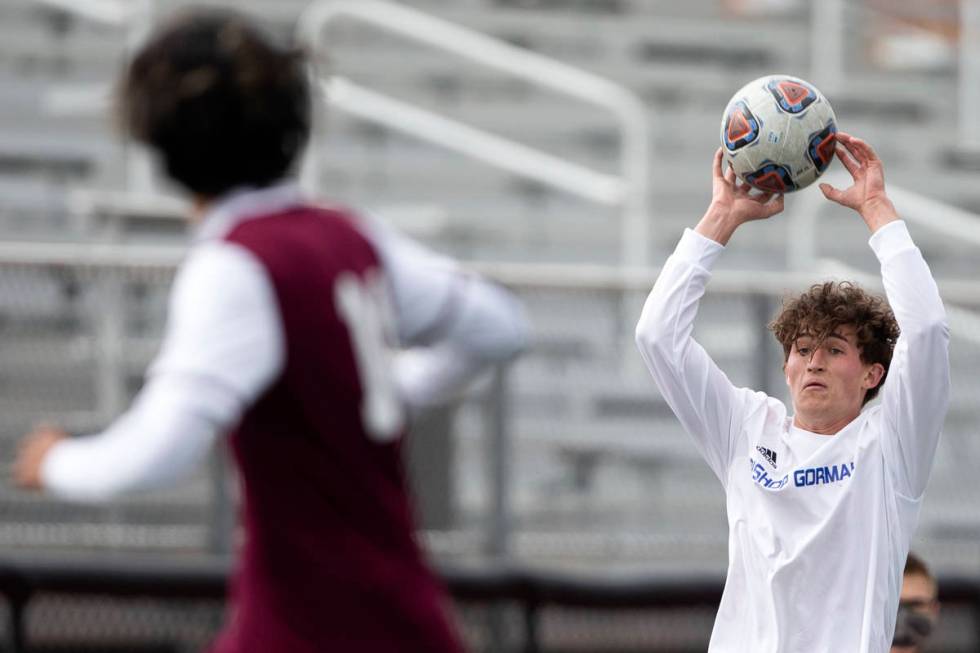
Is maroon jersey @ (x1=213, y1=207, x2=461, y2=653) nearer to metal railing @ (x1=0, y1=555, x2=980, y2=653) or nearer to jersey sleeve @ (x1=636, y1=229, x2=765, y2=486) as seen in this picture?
jersey sleeve @ (x1=636, y1=229, x2=765, y2=486)

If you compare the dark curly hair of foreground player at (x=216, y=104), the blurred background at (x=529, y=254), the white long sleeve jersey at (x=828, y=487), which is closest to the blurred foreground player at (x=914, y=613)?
the blurred background at (x=529, y=254)

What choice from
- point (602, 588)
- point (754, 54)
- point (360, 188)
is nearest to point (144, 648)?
point (602, 588)

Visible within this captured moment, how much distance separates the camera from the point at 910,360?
143 inches

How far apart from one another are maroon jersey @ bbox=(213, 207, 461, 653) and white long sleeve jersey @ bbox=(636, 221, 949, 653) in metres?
1.36

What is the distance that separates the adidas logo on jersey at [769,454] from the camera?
382 centimetres

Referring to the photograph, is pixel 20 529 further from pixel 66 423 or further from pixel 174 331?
pixel 174 331

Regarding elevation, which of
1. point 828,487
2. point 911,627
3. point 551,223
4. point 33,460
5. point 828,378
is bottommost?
point 551,223

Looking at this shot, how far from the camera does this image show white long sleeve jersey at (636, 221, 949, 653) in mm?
3637

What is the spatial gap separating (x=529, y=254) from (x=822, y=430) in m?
8.30

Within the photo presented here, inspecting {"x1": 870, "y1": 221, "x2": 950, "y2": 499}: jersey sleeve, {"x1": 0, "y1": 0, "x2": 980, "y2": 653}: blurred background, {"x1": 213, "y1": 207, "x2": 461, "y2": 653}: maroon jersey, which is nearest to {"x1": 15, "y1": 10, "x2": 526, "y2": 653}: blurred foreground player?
{"x1": 213, "y1": 207, "x2": 461, "y2": 653}: maroon jersey

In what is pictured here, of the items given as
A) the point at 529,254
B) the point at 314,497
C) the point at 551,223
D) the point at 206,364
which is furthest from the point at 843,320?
the point at 551,223

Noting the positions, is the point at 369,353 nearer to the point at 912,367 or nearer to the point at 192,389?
the point at 192,389

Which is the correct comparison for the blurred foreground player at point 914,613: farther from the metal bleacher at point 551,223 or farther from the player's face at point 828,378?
the metal bleacher at point 551,223

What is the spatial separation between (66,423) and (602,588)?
8.81 ft
